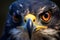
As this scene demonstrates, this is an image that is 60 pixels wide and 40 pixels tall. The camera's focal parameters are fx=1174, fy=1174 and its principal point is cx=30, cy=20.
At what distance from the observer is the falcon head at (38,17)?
7.38 m

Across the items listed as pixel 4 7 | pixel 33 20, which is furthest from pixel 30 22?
pixel 4 7

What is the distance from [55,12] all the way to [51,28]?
11 centimetres

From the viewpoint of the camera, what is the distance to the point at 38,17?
24.3ft

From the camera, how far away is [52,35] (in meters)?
7.46

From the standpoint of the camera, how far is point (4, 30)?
24.8 ft

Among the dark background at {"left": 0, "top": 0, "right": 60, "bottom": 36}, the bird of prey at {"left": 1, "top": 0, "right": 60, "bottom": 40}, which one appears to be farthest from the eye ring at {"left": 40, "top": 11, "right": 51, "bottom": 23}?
the dark background at {"left": 0, "top": 0, "right": 60, "bottom": 36}

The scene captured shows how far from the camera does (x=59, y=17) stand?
750 cm

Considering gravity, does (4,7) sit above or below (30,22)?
above

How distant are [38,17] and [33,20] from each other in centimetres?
6

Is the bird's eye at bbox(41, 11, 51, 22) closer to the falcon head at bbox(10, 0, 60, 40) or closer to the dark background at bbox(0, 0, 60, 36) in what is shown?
the falcon head at bbox(10, 0, 60, 40)

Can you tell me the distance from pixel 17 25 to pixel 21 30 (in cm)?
6

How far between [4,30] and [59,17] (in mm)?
369

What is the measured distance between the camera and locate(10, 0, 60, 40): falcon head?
24.2ft

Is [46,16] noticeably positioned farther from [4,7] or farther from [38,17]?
[4,7]
